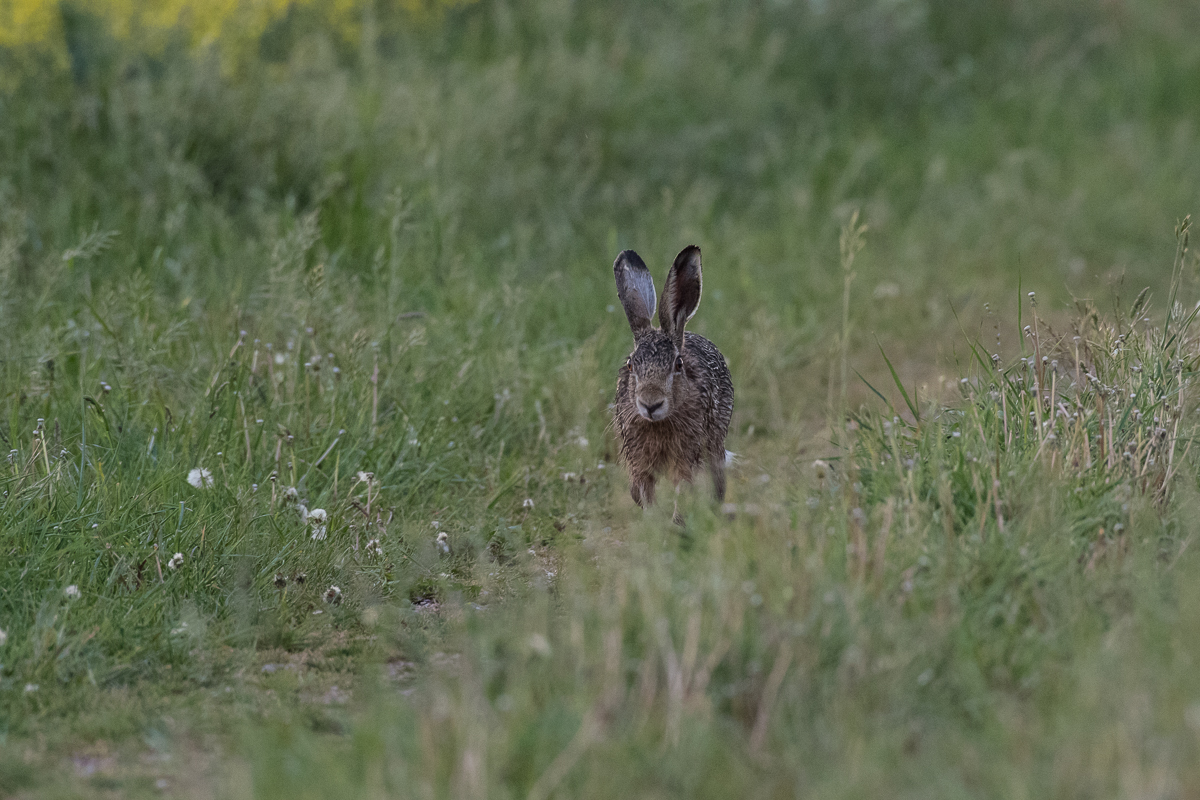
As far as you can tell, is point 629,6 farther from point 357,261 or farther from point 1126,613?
point 1126,613

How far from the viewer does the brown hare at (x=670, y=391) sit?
5075 millimetres

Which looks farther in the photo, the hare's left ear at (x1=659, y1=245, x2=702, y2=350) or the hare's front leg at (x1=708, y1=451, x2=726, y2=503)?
the hare's front leg at (x1=708, y1=451, x2=726, y2=503)

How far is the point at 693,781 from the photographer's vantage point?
2.80m

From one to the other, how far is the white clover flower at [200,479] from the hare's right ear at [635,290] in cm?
167

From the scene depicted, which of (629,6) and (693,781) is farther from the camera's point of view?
(629,6)

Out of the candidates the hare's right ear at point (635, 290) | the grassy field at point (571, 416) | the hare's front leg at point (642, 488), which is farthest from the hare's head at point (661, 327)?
the grassy field at point (571, 416)

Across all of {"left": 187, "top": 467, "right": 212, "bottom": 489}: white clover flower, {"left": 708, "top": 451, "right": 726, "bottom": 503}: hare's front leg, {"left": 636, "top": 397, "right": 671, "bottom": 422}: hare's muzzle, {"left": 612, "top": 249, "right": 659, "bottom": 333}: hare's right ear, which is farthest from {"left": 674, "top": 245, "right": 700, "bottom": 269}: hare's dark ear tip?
{"left": 187, "top": 467, "right": 212, "bottom": 489}: white clover flower

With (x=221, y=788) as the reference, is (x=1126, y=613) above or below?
above

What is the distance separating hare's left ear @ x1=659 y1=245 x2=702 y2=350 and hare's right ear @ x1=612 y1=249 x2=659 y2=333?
0.13 meters

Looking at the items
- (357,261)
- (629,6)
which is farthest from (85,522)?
(629,6)

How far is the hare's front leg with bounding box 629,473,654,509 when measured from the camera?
5273mm

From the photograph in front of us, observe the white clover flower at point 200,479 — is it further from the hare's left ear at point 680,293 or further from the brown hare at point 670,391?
the hare's left ear at point 680,293

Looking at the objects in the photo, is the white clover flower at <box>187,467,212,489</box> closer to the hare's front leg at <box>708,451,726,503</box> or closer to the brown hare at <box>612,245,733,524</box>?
the brown hare at <box>612,245,733,524</box>

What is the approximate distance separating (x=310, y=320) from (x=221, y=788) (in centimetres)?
338
